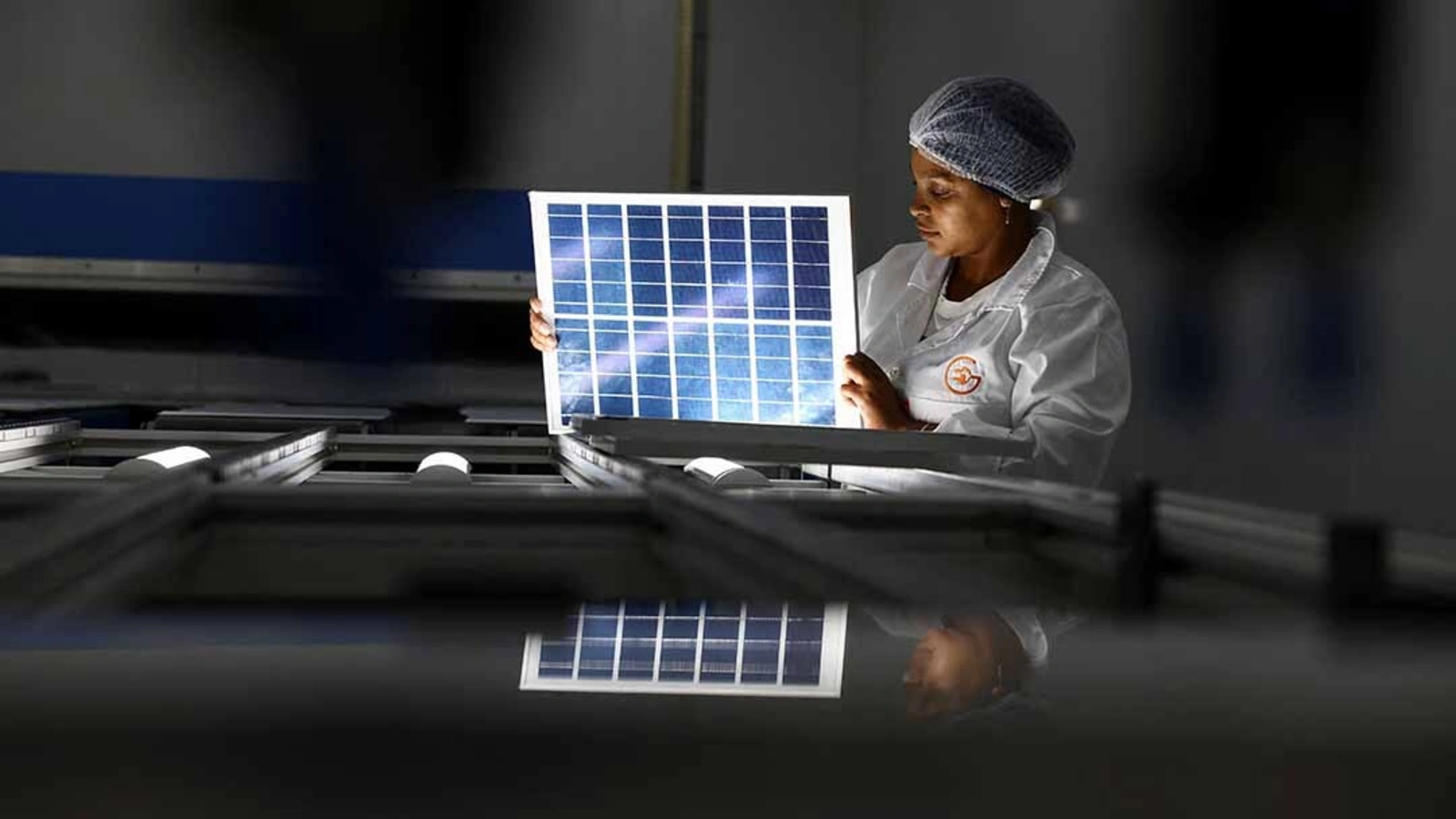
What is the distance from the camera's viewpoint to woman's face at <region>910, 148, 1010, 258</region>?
93.2 inches

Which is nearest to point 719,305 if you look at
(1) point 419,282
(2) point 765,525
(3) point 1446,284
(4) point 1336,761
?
(3) point 1446,284

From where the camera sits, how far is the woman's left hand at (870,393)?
2.22 metres

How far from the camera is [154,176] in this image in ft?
15.8

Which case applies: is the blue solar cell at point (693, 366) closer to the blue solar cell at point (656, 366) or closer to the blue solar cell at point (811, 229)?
the blue solar cell at point (656, 366)

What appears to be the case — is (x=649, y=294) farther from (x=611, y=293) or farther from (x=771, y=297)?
(x=771, y=297)

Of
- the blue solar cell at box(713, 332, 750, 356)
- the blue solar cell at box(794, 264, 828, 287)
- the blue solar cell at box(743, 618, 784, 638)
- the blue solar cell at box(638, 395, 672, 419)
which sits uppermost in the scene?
the blue solar cell at box(794, 264, 828, 287)

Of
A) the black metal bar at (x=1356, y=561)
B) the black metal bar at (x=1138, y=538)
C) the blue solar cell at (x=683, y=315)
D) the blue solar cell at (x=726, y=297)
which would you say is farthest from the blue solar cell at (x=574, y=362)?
the black metal bar at (x=1356, y=561)

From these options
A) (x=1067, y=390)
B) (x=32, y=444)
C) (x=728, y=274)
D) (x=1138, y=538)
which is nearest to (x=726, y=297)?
(x=728, y=274)

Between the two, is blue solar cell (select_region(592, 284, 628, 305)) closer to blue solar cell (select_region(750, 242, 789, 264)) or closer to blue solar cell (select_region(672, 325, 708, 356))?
blue solar cell (select_region(672, 325, 708, 356))

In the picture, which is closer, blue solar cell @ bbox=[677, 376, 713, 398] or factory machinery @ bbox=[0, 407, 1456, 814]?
factory machinery @ bbox=[0, 407, 1456, 814]

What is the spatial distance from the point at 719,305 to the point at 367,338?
283 cm

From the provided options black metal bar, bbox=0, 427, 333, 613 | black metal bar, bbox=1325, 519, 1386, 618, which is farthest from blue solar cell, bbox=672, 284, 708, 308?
black metal bar, bbox=1325, 519, 1386, 618

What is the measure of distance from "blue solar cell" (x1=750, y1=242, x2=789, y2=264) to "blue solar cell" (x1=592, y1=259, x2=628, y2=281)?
0.65 ft

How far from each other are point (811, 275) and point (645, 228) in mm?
274
